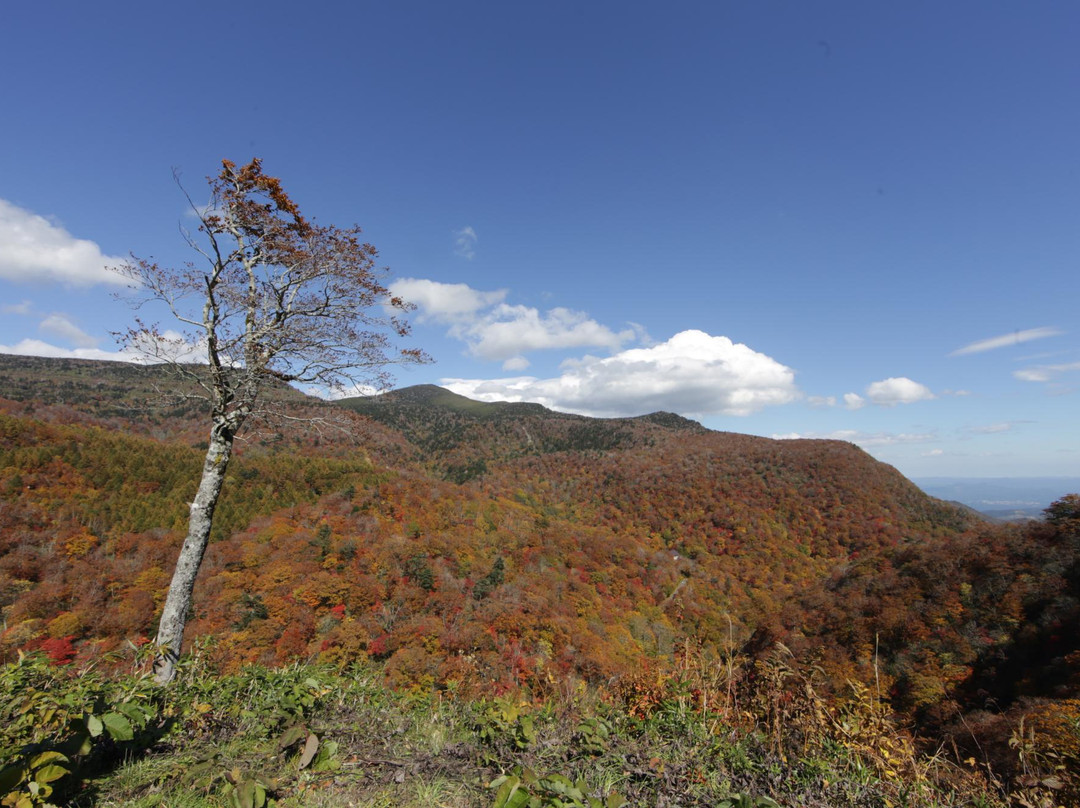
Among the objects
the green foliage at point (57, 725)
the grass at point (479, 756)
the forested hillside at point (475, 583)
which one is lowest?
the forested hillside at point (475, 583)

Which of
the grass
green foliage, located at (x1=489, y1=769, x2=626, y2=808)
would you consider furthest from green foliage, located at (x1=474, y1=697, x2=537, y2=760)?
green foliage, located at (x1=489, y1=769, x2=626, y2=808)

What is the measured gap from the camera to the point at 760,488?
113812 millimetres

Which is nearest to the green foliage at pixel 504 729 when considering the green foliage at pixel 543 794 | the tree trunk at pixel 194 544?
the green foliage at pixel 543 794

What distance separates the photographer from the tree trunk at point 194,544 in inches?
229

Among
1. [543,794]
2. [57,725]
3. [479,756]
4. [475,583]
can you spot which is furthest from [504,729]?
[475,583]

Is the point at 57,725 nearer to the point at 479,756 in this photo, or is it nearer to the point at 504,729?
the point at 479,756

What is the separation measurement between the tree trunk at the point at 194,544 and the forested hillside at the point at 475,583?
84cm

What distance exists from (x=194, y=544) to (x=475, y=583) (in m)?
48.7

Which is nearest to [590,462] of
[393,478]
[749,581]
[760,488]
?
[760,488]

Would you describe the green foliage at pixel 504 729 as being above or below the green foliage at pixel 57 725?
below

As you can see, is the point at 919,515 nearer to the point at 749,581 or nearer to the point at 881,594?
the point at 749,581

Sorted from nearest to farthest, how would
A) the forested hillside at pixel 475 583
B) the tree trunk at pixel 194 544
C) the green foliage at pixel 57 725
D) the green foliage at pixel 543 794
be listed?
the green foliage at pixel 57 725 < the green foliage at pixel 543 794 < the tree trunk at pixel 194 544 < the forested hillside at pixel 475 583

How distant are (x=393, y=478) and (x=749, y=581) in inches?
2857

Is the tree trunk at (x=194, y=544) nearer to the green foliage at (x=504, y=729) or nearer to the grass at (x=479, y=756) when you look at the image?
the grass at (x=479, y=756)
